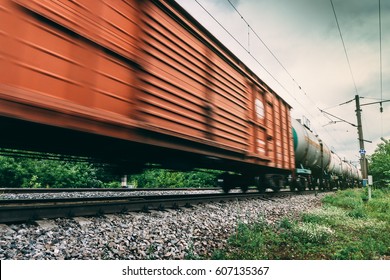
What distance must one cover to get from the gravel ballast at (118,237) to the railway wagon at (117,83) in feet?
3.83

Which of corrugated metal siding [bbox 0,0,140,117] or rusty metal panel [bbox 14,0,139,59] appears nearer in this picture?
corrugated metal siding [bbox 0,0,140,117]

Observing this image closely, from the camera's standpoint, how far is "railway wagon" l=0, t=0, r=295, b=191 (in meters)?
3.03

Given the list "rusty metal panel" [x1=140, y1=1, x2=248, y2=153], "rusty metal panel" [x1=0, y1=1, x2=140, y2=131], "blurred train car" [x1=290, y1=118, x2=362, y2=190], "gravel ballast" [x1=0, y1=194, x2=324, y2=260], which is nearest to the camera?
"rusty metal panel" [x1=0, y1=1, x2=140, y2=131]

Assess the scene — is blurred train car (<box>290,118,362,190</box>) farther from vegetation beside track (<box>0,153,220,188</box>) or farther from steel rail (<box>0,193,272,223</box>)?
steel rail (<box>0,193,272,223</box>)

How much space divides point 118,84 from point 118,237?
6.70ft

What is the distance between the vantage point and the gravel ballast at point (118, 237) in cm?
303

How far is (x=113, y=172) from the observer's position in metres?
7.02

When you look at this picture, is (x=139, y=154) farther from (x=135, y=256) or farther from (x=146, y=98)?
(x=135, y=256)

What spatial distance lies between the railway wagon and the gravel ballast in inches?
45.9

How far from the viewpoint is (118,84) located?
157 inches

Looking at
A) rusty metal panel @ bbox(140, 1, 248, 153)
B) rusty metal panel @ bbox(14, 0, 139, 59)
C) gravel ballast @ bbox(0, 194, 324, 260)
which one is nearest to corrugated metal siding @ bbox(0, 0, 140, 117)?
rusty metal panel @ bbox(14, 0, 139, 59)

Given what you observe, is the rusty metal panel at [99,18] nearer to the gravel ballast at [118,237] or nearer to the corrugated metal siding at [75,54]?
the corrugated metal siding at [75,54]

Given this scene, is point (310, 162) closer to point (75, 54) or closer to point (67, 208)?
point (67, 208)

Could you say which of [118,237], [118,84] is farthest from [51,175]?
[118,237]
